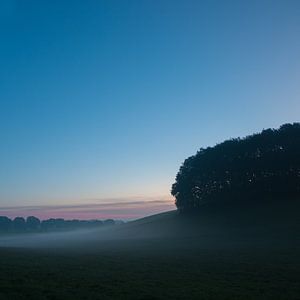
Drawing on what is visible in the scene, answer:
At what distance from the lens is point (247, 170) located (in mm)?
103688

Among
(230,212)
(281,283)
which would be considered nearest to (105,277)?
(281,283)

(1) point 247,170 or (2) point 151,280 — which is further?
(1) point 247,170

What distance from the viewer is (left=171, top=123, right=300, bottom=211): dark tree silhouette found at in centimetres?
10062

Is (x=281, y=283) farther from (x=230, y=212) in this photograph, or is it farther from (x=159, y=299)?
(x=230, y=212)

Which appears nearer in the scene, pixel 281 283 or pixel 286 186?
pixel 281 283

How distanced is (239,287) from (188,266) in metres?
9.38

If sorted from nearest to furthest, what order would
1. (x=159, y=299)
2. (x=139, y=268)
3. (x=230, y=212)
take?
1. (x=159, y=299)
2. (x=139, y=268)
3. (x=230, y=212)

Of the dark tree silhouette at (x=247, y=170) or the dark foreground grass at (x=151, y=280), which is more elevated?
the dark tree silhouette at (x=247, y=170)

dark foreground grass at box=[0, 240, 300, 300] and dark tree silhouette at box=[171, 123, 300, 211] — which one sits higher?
dark tree silhouette at box=[171, 123, 300, 211]

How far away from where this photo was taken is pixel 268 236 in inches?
2618

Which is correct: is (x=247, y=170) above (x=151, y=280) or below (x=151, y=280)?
above

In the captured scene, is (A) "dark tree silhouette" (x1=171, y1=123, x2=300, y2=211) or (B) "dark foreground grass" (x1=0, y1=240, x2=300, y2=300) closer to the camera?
(B) "dark foreground grass" (x1=0, y1=240, x2=300, y2=300)

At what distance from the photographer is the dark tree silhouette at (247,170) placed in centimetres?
10062

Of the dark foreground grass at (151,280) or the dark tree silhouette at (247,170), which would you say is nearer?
the dark foreground grass at (151,280)
